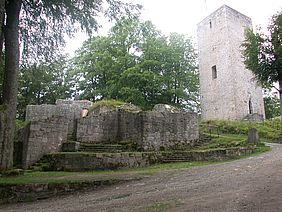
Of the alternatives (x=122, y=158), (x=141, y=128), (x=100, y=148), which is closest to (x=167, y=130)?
(x=141, y=128)

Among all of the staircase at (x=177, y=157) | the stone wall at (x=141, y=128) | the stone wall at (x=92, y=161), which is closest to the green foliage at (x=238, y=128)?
the stone wall at (x=141, y=128)

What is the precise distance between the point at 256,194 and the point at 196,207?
134 cm

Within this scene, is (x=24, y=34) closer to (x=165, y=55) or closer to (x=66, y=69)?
(x=165, y=55)

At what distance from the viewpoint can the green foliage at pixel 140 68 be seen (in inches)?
1170

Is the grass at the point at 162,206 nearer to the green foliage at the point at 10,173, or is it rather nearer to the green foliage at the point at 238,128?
the green foliage at the point at 10,173

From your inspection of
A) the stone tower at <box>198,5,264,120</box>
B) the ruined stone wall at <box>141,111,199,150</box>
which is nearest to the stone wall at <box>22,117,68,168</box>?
the ruined stone wall at <box>141,111,199,150</box>

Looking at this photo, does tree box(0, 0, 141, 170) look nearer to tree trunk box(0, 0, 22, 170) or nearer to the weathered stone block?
tree trunk box(0, 0, 22, 170)

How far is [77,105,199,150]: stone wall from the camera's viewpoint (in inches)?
672

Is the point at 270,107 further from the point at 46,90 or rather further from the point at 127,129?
the point at 127,129

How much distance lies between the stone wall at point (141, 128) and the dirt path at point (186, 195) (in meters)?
7.47

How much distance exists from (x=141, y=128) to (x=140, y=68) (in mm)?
14275

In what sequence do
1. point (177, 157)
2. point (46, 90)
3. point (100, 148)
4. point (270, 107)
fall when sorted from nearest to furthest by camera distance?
point (177, 157) < point (100, 148) < point (46, 90) < point (270, 107)

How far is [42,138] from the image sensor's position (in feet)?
46.3

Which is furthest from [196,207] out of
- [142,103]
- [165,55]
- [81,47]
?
[81,47]
